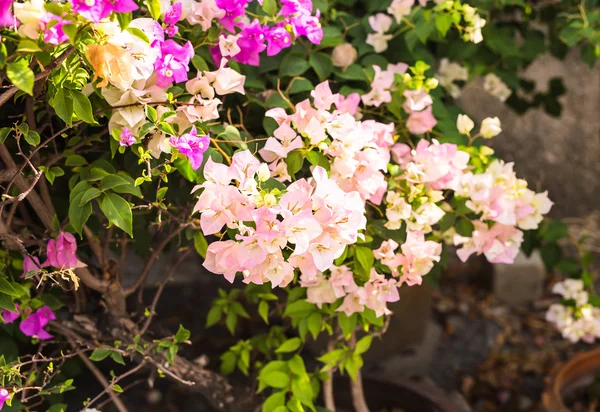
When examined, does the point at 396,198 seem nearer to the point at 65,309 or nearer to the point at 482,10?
the point at 482,10

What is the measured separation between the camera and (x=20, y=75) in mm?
765

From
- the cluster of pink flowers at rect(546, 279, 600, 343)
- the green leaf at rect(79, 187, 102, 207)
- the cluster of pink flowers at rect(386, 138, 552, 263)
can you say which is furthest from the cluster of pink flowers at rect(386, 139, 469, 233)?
the cluster of pink flowers at rect(546, 279, 600, 343)

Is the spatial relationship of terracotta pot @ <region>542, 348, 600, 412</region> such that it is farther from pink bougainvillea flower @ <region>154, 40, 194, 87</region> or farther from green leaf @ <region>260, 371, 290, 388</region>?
pink bougainvillea flower @ <region>154, 40, 194, 87</region>

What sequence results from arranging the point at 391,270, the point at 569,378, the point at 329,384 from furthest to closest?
the point at 569,378 → the point at 329,384 → the point at 391,270

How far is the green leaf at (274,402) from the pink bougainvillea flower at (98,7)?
0.79 meters

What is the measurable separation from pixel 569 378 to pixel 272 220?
1407 millimetres

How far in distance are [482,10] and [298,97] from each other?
49cm

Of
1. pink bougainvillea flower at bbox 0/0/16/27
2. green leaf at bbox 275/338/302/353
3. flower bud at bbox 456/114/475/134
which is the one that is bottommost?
green leaf at bbox 275/338/302/353

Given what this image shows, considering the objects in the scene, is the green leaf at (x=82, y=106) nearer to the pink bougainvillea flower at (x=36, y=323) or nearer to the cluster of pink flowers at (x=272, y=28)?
the cluster of pink flowers at (x=272, y=28)

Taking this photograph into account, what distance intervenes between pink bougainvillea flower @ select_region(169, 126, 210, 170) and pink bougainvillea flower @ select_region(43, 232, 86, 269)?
10.5 inches

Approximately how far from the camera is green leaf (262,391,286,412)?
1298 mm

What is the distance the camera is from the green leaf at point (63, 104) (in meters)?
0.89

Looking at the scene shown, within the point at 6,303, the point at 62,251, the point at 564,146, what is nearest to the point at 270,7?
the point at 62,251

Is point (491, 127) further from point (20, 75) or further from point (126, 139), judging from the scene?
point (20, 75)
